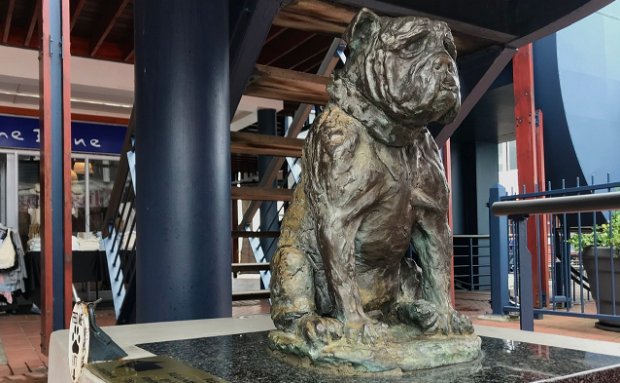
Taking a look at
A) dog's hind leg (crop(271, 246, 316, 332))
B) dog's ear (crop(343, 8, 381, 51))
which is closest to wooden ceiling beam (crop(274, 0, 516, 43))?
dog's ear (crop(343, 8, 381, 51))

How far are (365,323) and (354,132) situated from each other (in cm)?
44

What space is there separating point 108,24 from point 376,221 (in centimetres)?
529

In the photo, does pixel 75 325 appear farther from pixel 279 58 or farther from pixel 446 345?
pixel 279 58

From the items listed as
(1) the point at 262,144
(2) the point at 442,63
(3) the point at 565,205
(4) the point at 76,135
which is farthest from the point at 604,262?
(4) the point at 76,135

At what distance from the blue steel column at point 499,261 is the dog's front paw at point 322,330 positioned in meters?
4.29

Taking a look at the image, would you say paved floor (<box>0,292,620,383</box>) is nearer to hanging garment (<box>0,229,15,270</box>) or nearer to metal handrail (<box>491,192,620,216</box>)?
hanging garment (<box>0,229,15,270</box>)

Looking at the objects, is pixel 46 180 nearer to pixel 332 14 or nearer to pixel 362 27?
pixel 332 14

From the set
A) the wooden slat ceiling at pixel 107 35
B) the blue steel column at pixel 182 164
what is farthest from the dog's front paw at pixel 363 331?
the wooden slat ceiling at pixel 107 35

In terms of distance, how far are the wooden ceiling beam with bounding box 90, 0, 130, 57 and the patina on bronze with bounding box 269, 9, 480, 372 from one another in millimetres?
4393

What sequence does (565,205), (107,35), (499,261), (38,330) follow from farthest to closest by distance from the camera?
1. (107,35)
2. (38,330)
3. (499,261)
4. (565,205)

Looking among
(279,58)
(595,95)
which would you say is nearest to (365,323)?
(279,58)

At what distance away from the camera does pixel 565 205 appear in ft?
7.57

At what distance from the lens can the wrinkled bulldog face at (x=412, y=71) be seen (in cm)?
127

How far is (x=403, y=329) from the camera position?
56.7 inches
